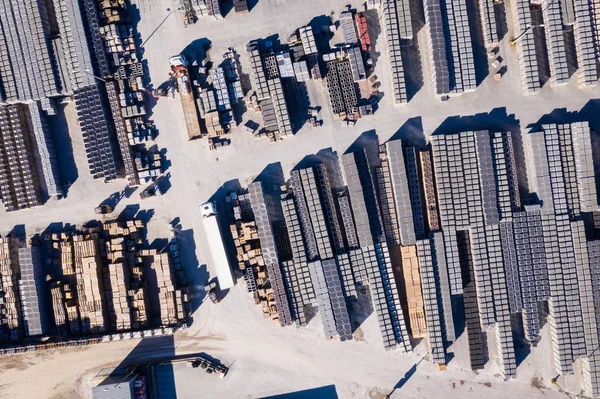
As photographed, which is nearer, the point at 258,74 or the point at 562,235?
the point at 562,235

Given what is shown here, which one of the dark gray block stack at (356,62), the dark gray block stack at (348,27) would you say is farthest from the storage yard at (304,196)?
the dark gray block stack at (348,27)

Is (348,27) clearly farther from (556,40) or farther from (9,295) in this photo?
(9,295)

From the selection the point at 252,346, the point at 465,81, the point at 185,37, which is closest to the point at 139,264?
the point at 252,346

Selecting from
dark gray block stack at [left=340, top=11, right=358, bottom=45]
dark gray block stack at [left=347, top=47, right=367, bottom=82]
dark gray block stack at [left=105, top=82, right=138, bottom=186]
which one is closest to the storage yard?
dark gray block stack at [left=347, top=47, right=367, bottom=82]

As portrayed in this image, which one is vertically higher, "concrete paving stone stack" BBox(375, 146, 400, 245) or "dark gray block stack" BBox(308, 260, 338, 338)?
"concrete paving stone stack" BBox(375, 146, 400, 245)

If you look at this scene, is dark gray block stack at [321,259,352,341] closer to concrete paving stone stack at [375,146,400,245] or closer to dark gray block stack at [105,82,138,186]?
concrete paving stone stack at [375,146,400,245]

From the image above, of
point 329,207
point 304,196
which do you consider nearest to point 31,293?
point 304,196
